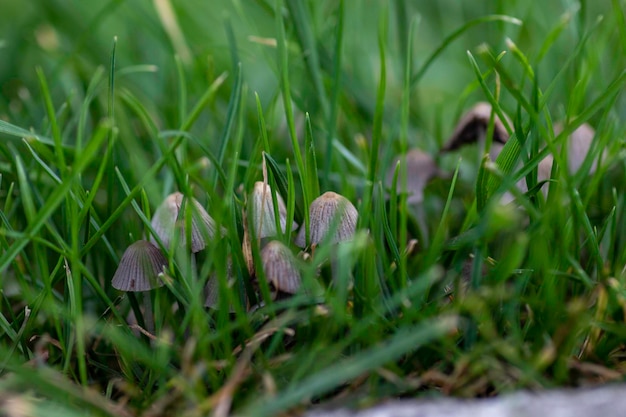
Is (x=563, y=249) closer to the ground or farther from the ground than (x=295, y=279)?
farther from the ground

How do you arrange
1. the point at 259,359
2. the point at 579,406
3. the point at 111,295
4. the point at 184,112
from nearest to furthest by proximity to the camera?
the point at 579,406
the point at 259,359
the point at 111,295
the point at 184,112

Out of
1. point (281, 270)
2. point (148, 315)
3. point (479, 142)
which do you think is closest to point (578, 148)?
point (479, 142)

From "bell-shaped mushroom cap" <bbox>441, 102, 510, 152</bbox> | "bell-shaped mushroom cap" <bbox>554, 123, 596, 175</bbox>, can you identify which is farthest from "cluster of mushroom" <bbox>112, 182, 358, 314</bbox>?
"bell-shaped mushroom cap" <bbox>554, 123, 596, 175</bbox>

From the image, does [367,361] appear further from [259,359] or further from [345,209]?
[345,209]

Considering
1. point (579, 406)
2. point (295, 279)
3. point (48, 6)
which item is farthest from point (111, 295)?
point (48, 6)

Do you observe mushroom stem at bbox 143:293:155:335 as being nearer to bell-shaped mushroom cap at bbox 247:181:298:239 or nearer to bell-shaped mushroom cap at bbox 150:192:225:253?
bell-shaped mushroom cap at bbox 150:192:225:253

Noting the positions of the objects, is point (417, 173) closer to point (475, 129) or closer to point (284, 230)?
point (475, 129)
